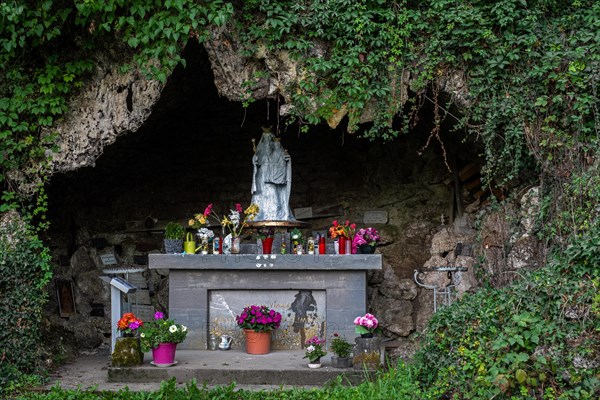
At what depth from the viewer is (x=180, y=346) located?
8117 millimetres

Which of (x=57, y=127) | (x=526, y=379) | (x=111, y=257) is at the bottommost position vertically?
(x=526, y=379)

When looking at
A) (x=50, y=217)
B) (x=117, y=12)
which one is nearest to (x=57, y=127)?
(x=117, y=12)

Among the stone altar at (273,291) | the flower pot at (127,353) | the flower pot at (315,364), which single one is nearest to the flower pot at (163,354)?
the flower pot at (127,353)

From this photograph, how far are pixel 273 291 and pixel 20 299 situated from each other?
274 cm

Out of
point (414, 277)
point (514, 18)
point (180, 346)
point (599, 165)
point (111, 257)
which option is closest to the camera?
point (599, 165)

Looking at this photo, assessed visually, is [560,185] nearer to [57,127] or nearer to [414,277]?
[414,277]

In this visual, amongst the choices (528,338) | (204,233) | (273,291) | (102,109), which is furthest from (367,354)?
(102,109)

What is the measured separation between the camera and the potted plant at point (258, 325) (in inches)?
301

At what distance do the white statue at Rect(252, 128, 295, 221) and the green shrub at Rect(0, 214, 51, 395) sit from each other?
259 centimetres

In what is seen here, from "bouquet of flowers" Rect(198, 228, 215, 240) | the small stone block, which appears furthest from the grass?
the small stone block

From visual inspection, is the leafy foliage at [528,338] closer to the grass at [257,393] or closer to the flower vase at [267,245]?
the grass at [257,393]

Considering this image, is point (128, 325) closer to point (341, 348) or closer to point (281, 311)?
point (281, 311)

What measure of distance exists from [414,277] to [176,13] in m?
4.34

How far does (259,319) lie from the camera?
25.0ft
